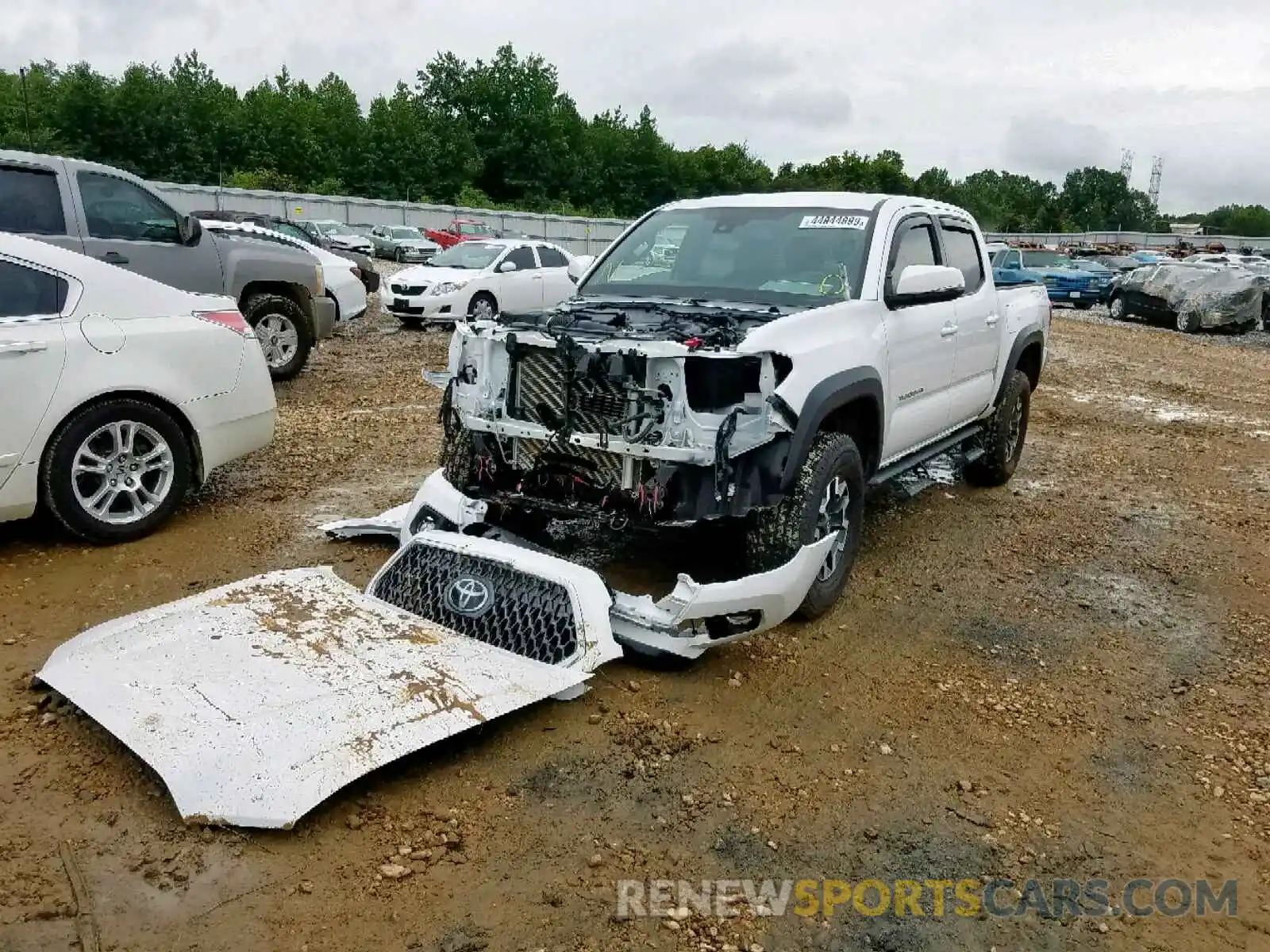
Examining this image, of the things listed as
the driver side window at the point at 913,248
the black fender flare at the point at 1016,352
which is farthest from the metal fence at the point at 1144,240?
the driver side window at the point at 913,248

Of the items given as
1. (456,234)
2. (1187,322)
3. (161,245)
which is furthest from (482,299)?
(456,234)

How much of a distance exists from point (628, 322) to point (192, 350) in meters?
2.46

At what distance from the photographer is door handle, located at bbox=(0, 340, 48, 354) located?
4777 mm

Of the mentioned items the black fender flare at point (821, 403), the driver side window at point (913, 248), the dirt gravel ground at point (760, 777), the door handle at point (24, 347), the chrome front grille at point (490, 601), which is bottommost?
the dirt gravel ground at point (760, 777)

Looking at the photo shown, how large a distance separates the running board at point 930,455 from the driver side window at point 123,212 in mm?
6493

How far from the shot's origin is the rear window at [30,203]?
25.1 feet

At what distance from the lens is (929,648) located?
462cm

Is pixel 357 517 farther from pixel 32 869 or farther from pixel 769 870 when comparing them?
pixel 769 870

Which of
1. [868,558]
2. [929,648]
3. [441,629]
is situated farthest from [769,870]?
[868,558]

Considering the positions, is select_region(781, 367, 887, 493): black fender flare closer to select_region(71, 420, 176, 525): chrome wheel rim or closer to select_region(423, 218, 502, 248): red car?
select_region(71, 420, 176, 525): chrome wheel rim

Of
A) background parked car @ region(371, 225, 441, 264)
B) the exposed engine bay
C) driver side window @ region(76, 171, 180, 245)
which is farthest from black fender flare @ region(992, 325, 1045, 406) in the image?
background parked car @ region(371, 225, 441, 264)

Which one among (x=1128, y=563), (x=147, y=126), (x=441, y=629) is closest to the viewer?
(x=441, y=629)

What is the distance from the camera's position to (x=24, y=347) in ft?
15.9

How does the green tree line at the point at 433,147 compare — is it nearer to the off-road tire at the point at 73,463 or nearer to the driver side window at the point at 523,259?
the driver side window at the point at 523,259
